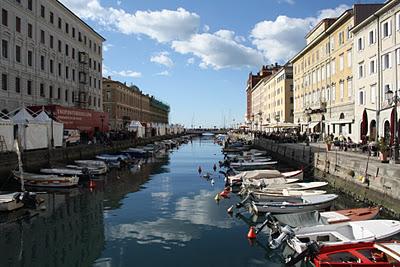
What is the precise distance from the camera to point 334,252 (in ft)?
44.0

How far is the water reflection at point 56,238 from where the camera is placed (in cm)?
1532

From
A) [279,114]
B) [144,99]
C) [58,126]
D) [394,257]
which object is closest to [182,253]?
[394,257]

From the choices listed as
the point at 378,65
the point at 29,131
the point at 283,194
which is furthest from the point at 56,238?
the point at 378,65

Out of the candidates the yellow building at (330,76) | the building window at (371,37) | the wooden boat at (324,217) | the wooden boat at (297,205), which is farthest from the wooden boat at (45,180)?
the building window at (371,37)

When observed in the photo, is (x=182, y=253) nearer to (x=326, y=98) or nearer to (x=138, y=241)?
(x=138, y=241)

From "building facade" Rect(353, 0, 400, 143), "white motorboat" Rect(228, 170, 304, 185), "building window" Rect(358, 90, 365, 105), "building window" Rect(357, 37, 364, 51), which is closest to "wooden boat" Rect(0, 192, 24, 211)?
"white motorboat" Rect(228, 170, 304, 185)

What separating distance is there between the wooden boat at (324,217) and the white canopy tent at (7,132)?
2410 centimetres

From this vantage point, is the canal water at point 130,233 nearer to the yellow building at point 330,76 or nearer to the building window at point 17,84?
the building window at point 17,84

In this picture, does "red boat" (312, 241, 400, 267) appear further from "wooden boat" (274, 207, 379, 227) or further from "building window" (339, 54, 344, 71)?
"building window" (339, 54, 344, 71)

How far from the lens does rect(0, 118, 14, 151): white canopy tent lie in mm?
32500

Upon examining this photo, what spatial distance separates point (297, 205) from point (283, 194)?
11.5 feet

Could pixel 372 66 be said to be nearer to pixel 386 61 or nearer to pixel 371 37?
pixel 371 37

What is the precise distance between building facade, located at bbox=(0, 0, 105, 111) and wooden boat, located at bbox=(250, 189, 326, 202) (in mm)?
31040

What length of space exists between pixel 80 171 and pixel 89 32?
144 feet
